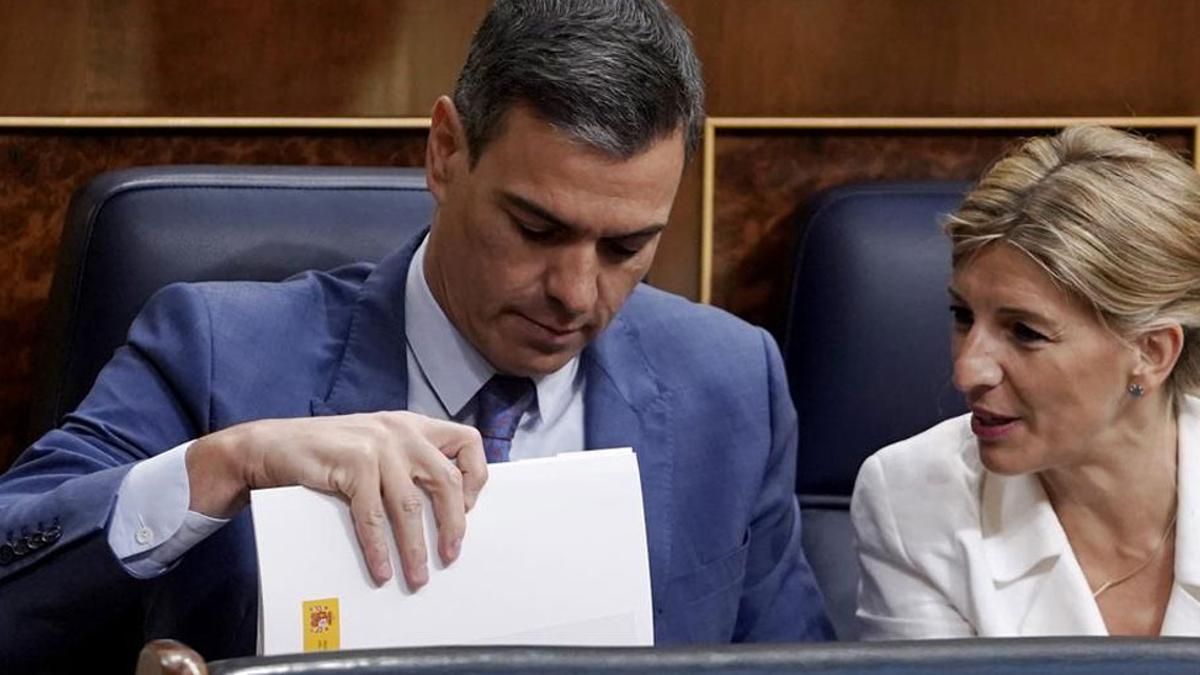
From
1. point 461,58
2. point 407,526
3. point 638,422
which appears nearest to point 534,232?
point 638,422

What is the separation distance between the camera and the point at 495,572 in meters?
1.14

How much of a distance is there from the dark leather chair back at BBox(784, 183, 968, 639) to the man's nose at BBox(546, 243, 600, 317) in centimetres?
61

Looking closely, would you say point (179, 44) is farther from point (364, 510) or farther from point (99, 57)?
point (364, 510)

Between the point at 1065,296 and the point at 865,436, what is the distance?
0.36m

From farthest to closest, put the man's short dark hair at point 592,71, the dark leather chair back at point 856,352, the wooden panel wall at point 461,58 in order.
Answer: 1. the wooden panel wall at point 461,58
2. the dark leather chair back at point 856,352
3. the man's short dark hair at point 592,71

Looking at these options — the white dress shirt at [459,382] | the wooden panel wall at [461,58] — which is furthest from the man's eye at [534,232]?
the wooden panel wall at [461,58]

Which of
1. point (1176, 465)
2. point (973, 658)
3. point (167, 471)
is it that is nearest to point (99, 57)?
point (167, 471)

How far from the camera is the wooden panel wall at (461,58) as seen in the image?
6.68 ft

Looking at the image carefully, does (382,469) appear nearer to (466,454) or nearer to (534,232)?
(466,454)

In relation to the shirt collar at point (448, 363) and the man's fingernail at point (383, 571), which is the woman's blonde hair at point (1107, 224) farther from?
the man's fingernail at point (383, 571)

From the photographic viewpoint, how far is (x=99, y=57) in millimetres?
2035

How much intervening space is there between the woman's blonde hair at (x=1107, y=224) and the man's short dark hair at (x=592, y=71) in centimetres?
40

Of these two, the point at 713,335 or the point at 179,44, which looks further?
the point at 179,44

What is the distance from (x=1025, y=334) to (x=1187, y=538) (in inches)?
9.5
